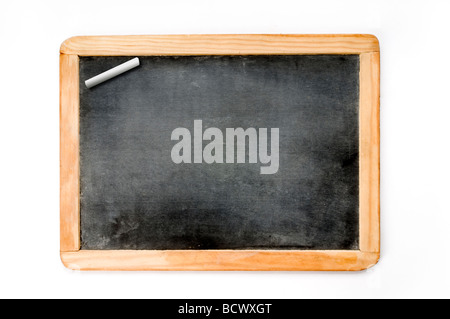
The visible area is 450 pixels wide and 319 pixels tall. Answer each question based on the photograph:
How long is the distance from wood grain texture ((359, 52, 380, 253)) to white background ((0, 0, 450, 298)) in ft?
0.09

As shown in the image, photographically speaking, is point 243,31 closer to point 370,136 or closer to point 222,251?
point 370,136

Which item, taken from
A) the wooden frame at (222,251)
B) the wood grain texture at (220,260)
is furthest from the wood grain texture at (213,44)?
the wood grain texture at (220,260)

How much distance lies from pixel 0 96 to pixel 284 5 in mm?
566

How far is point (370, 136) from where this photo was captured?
21.6 inches

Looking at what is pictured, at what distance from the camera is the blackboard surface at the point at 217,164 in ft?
1.82

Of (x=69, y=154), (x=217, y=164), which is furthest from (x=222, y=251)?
(x=69, y=154)

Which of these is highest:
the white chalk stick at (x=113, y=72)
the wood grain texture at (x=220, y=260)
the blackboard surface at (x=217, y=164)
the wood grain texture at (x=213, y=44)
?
the wood grain texture at (x=213, y=44)

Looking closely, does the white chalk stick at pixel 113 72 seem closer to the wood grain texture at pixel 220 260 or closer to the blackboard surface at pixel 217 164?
the blackboard surface at pixel 217 164

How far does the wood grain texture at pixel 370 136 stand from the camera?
0.55 m

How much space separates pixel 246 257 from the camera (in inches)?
22.0

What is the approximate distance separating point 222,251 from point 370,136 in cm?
34

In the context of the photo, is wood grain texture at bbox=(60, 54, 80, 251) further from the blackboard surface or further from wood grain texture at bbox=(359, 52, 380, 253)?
wood grain texture at bbox=(359, 52, 380, 253)

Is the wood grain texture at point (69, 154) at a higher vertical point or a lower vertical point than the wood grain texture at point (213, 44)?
lower

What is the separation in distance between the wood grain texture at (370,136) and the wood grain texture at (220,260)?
0.27 ft
